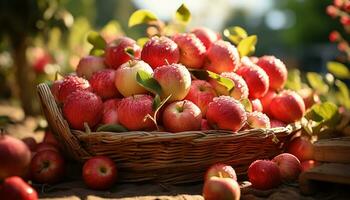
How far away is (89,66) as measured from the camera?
2898 millimetres

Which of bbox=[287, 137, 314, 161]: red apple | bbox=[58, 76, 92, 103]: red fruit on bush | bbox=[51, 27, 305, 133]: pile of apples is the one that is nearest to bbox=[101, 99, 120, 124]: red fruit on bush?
bbox=[51, 27, 305, 133]: pile of apples

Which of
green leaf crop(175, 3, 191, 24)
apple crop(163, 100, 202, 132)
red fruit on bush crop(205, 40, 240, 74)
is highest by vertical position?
green leaf crop(175, 3, 191, 24)

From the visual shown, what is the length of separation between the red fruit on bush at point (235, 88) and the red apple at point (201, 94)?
39 mm

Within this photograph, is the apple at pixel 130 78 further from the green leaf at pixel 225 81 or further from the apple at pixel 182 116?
the green leaf at pixel 225 81

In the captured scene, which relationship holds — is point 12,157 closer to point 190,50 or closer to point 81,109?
point 81,109

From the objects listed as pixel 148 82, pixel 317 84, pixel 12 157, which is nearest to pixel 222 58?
pixel 148 82

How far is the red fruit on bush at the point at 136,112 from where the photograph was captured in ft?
7.79

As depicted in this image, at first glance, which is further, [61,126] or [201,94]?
[201,94]

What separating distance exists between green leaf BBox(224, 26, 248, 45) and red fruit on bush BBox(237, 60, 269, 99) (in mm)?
355

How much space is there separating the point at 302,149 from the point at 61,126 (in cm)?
130

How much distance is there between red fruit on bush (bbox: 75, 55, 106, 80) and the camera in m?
2.89

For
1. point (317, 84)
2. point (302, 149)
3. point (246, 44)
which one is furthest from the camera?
point (317, 84)

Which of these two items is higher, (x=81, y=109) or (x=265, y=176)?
(x=81, y=109)

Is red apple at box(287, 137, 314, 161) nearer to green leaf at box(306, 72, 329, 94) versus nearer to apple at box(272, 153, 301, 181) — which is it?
apple at box(272, 153, 301, 181)
